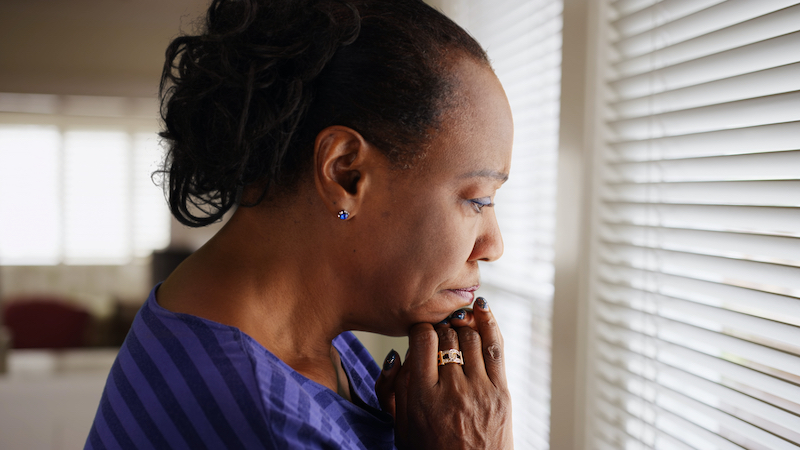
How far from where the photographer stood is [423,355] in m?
0.83

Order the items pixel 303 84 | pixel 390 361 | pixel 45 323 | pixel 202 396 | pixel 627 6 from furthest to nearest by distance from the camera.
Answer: pixel 45 323
pixel 627 6
pixel 390 361
pixel 303 84
pixel 202 396

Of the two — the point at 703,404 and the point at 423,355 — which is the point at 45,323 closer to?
the point at 423,355

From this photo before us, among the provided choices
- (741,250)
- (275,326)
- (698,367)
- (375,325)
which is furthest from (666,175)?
(275,326)

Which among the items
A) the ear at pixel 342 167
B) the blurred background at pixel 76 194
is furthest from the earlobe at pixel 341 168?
the blurred background at pixel 76 194

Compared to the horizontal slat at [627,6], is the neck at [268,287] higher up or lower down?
lower down

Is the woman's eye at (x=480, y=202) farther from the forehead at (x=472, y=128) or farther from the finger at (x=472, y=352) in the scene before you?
the finger at (x=472, y=352)

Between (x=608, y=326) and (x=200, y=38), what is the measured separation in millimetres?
924

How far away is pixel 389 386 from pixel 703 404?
20.1 inches

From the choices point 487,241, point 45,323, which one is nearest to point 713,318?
point 487,241

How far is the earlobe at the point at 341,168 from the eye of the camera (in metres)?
0.70

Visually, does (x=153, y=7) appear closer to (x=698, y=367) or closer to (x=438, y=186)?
(x=438, y=186)

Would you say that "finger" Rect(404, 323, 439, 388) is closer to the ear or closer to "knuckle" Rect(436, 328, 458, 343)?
"knuckle" Rect(436, 328, 458, 343)

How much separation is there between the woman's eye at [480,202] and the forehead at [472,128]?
4 centimetres

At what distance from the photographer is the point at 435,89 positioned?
0.71 meters
